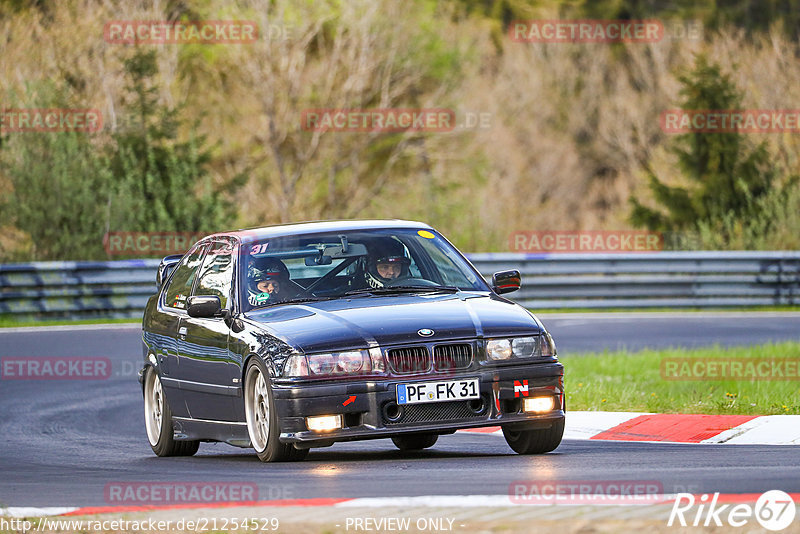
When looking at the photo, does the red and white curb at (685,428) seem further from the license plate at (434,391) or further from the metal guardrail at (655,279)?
the metal guardrail at (655,279)

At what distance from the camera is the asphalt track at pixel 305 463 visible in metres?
7.39

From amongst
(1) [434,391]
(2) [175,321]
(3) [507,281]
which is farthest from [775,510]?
(2) [175,321]

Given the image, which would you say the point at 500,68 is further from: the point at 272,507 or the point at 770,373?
the point at 272,507

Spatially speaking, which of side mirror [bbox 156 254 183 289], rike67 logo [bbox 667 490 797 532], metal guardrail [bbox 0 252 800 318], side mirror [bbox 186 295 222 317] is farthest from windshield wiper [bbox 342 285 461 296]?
metal guardrail [bbox 0 252 800 318]

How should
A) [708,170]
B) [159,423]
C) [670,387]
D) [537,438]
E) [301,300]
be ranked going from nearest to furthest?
[537,438] < [301,300] < [159,423] < [670,387] < [708,170]

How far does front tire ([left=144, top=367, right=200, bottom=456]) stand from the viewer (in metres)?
10.6

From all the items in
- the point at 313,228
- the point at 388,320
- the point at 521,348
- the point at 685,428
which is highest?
the point at 313,228

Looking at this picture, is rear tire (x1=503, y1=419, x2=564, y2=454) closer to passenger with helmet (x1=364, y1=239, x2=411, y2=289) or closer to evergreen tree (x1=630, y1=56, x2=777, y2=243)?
passenger with helmet (x1=364, y1=239, x2=411, y2=289)

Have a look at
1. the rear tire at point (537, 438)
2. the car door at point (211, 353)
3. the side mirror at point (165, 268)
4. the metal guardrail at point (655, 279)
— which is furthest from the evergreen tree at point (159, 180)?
the rear tire at point (537, 438)

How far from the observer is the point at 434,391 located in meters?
8.55

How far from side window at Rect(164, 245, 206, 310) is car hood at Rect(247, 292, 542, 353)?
1.45 m

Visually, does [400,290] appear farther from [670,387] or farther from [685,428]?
[670,387]

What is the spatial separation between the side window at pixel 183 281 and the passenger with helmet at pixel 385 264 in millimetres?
1548

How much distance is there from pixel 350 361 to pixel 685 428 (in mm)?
3186
